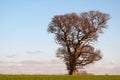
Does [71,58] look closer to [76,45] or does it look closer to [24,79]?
[76,45]

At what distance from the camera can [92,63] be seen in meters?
51.3

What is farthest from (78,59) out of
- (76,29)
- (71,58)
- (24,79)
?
(24,79)

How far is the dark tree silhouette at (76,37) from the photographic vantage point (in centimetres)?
5038

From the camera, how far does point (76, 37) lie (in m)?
50.6

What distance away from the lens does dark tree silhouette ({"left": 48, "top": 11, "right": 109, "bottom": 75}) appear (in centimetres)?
5038

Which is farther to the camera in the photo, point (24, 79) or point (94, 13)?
point (94, 13)

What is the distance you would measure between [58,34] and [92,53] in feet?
18.9

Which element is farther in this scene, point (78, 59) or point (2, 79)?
point (78, 59)

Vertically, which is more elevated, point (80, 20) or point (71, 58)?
point (80, 20)

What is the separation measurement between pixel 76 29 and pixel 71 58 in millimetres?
4299

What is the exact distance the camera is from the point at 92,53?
51094mm

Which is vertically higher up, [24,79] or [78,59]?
[78,59]

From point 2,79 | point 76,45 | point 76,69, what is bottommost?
point 2,79

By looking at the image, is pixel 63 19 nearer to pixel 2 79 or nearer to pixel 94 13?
pixel 94 13
